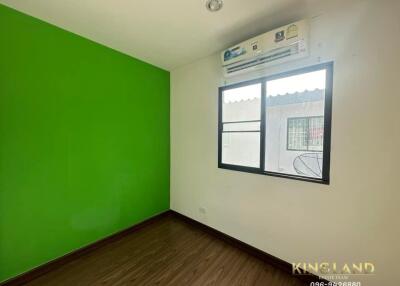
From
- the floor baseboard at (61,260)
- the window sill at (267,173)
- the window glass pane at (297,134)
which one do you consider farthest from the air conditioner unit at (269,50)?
the floor baseboard at (61,260)

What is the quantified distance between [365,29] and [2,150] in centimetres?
323

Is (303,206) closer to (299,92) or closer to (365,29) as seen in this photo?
(299,92)

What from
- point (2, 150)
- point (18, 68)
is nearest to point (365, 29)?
point (18, 68)

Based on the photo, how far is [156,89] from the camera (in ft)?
9.12

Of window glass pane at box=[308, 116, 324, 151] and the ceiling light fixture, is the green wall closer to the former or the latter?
the ceiling light fixture

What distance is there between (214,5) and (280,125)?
1.33 metres

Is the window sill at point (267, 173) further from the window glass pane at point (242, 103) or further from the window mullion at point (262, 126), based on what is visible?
the window glass pane at point (242, 103)

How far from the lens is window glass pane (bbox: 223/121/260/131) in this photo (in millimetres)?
2086

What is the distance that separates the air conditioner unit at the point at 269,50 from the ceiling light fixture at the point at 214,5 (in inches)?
19.0

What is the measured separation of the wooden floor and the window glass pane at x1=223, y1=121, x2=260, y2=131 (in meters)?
1.50

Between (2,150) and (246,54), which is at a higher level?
(246,54)

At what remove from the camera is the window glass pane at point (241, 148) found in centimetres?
209

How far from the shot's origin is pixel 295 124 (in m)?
1.81

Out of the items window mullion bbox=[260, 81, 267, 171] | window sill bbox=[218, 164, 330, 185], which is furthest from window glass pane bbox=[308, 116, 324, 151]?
window mullion bbox=[260, 81, 267, 171]
